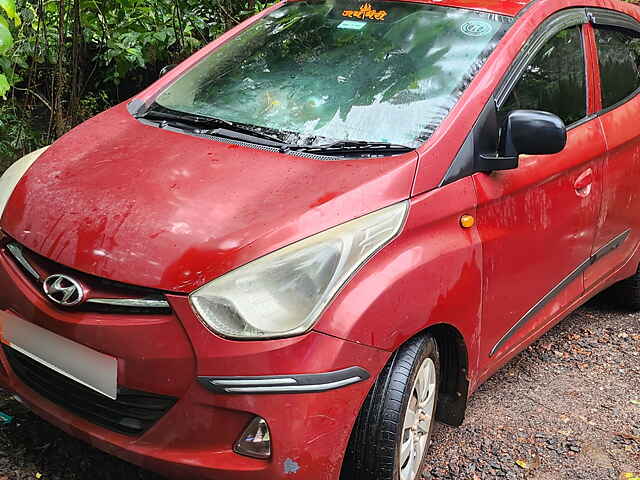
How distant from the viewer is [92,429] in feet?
7.80

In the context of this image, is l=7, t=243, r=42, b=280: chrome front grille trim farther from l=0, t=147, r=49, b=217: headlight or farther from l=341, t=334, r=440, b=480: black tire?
l=341, t=334, r=440, b=480: black tire

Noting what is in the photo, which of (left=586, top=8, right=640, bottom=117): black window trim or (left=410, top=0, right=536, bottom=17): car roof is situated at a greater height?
(left=410, top=0, right=536, bottom=17): car roof

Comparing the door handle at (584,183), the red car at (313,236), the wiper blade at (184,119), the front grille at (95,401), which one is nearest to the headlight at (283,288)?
the red car at (313,236)

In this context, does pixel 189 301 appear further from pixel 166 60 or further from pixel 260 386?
pixel 166 60

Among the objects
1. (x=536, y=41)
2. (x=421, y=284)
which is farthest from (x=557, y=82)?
(x=421, y=284)

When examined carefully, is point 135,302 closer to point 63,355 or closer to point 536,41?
point 63,355

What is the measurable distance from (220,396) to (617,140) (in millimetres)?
2281

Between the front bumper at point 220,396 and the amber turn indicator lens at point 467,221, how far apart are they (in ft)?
1.93

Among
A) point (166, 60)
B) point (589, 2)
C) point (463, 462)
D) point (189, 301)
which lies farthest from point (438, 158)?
point (166, 60)

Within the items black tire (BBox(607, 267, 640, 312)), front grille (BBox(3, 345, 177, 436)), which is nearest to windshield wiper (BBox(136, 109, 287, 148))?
front grille (BBox(3, 345, 177, 436))

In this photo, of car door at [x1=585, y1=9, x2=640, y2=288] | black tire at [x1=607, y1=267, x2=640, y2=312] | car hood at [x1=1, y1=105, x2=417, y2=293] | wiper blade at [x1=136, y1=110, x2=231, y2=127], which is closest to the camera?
car hood at [x1=1, y1=105, x2=417, y2=293]

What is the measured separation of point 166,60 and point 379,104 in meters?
3.68

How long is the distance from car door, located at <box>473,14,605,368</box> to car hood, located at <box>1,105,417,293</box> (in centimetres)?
49

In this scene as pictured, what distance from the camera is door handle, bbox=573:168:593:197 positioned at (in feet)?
10.8
